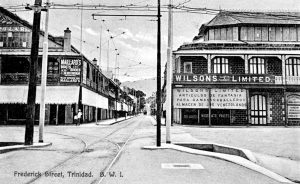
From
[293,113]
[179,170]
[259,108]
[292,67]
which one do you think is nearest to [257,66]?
[292,67]

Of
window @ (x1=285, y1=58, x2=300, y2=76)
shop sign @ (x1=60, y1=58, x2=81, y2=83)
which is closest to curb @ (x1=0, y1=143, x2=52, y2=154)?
shop sign @ (x1=60, y1=58, x2=81, y2=83)

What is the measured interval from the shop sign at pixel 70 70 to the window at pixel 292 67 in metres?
22.0

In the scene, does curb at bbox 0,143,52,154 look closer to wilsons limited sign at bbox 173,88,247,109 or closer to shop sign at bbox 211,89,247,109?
wilsons limited sign at bbox 173,88,247,109

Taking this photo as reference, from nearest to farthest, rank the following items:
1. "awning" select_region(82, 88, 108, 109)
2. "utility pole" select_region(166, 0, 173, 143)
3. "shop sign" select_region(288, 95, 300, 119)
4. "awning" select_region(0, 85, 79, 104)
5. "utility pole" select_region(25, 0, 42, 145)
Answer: "utility pole" select_region(25, 0, 42, 145)
"utility pole" select_region(166, 0, 173, 143)
"awning" select_region(0, 85, 79, 104)
"shop sign" select_region(288, 95, 300, 119)
"awning" select_region(82, 88, 108, 109)

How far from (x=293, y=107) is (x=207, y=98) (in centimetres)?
929

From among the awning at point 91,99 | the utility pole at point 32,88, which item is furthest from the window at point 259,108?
the utility pole at point 32,88

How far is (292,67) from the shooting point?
31062 mm

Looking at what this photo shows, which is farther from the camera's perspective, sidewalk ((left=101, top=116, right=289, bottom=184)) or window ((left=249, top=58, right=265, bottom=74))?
window ((left=249, top=58, right=265, bottom=74))

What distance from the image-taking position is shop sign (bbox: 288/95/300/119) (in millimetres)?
30312

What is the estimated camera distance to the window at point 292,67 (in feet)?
102

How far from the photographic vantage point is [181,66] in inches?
1240

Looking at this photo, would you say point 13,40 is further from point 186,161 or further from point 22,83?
point 186,161

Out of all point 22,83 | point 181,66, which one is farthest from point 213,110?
point 22,83

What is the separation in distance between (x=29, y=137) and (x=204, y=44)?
23.6 m
